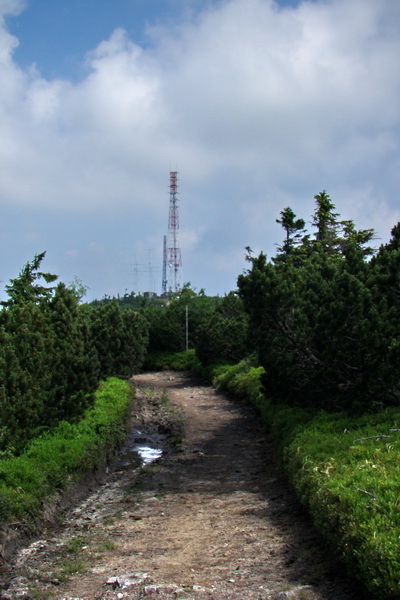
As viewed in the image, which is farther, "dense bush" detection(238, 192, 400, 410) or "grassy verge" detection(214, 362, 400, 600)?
"dense bush" detection(238, 192, 400, 410)

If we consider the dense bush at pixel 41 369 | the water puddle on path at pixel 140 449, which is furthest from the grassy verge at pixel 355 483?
the dense bush at pixel 41 369

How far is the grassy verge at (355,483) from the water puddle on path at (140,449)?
3.02 metres

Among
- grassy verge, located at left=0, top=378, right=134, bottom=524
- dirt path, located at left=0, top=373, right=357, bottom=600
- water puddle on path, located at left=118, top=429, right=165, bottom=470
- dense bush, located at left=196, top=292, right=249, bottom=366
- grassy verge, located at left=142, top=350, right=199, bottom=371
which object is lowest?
water puddle on path, located at left=118, top=429, right=165, bottom=470

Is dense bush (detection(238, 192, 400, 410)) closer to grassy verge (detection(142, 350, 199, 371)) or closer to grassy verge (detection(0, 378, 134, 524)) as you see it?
grassy verge (detection(0, 378, 134, 524))

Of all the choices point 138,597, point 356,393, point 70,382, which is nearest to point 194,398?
point 70,382

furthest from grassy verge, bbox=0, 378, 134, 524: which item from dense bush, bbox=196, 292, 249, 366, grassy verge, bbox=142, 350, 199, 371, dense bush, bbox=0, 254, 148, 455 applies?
grassy verge, bbox=142, 350, 199, 371

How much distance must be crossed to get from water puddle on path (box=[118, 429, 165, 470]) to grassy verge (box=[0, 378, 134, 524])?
1.10 ft

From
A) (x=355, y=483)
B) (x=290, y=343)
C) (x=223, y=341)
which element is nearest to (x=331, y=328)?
(x=290, y=343)

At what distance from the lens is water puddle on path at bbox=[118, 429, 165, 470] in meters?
12.2

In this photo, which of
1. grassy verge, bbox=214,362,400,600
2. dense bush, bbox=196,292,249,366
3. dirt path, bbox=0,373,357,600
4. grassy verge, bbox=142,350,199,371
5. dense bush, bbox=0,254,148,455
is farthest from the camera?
grassy verge, bbox=142,350,199,371

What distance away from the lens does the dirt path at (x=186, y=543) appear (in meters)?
5.46

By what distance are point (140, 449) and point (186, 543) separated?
6959mm

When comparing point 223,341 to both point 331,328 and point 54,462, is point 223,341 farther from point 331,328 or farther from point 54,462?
point 54,462

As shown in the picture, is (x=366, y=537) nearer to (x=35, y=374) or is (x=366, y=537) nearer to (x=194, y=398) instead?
(x=35, y=374)
